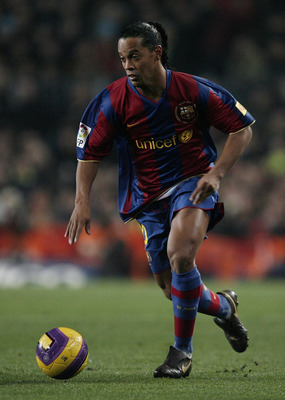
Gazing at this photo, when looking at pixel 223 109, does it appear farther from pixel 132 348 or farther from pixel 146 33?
pixel 132 348

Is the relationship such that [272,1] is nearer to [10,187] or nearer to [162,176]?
[10,187]

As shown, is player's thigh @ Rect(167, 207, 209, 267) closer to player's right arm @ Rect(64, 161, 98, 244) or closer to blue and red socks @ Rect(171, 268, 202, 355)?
blue and red socks @ Rect(171, 268, 202, 355)

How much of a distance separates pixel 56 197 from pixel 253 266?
14.5 feet

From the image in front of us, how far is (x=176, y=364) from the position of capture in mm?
4355

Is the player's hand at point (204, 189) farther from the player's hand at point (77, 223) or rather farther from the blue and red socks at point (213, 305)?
the blue and red socks at point (213, 305)

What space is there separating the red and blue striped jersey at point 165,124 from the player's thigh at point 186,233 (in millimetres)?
314

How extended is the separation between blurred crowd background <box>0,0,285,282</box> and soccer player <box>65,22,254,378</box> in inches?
378

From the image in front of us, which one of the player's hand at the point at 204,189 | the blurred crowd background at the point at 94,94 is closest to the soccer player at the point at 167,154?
the player's hand at the point at 204,189

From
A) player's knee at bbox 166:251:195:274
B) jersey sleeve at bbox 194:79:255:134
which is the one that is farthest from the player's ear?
player's knee at bbox 166:251:195:274

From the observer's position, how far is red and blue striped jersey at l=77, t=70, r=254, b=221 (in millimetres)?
4582

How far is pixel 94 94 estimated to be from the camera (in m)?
17.3

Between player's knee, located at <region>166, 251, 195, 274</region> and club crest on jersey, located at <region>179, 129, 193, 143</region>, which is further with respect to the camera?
club crest on jersey, located at <region>179, 129, 193, 143</region>

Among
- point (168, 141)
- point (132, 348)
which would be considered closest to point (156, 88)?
point (168, 141)

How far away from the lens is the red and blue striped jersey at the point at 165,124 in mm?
4582
